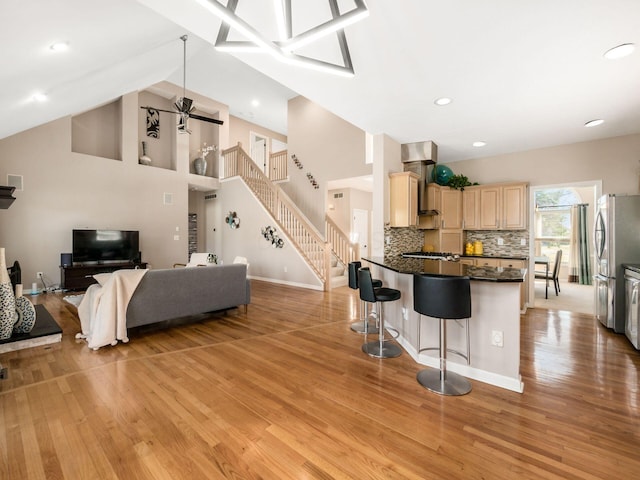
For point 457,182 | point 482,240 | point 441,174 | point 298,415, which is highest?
point 441,174

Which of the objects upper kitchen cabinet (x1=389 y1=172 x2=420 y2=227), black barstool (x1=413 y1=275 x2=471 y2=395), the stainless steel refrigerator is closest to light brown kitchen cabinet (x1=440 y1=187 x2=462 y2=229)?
upper kitchen cabinet (x1=389 y1=172 x2=420 y2=227)

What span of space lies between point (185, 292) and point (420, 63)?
3838 mm

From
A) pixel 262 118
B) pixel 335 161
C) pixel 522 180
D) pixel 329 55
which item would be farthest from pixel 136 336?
pixel 262 118

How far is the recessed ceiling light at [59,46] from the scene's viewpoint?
8.82ft

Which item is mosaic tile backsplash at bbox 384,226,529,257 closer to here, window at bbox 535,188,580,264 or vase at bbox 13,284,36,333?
window at bbox 535,188,580,264

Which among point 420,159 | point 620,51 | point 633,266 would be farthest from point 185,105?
point 633,266

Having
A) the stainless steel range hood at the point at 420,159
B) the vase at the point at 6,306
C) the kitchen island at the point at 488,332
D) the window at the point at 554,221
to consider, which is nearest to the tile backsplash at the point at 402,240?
the stainless steel range hood at the point at 420,159

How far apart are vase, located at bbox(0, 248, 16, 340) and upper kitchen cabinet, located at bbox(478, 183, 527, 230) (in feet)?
22.4

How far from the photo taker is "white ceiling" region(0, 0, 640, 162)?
2.03 meters

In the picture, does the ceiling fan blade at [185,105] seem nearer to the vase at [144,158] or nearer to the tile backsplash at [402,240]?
the vase at [144,158]

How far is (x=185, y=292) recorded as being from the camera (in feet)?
12.7

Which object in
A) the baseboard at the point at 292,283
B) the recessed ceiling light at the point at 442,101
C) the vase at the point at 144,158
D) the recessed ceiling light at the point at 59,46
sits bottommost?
the baseboard at the point at 292,283

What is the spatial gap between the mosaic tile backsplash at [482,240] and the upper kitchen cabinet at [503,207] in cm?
32

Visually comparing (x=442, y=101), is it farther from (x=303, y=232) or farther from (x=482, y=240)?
(x=303, y=232)
